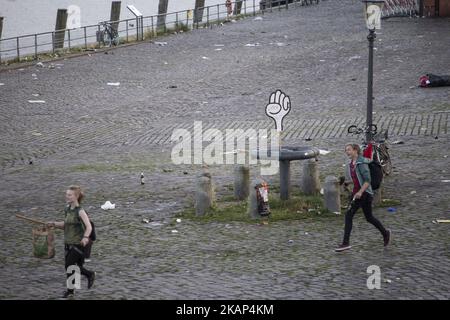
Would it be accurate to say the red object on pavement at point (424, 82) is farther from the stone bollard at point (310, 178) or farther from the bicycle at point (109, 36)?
the bicycle at point (109, 36)

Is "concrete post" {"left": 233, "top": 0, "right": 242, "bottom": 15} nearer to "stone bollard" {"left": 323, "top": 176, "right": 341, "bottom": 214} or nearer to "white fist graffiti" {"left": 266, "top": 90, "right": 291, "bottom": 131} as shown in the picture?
"white fist graffiti" {"left": 266, "top": 90, "right": 291, "bottom": 131}

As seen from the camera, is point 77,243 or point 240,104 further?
point 240,104

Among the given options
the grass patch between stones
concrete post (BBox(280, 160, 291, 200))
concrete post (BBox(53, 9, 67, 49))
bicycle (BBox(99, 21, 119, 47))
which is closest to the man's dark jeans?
the grass patch between stones

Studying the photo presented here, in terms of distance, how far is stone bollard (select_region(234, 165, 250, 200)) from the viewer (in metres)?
15.6

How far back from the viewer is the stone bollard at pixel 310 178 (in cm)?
1540

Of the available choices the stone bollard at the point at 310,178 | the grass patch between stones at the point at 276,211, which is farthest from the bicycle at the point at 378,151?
the grass patch between stones at the point at 276,211

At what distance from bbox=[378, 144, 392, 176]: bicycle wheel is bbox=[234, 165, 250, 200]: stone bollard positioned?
6.57 feet

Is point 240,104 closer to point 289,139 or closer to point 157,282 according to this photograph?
point 289,139

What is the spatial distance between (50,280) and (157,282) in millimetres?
1132

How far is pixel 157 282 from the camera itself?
11.3 m

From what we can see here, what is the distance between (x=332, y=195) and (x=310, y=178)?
1.14 m

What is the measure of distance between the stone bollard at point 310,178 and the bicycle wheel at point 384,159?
1.18 m

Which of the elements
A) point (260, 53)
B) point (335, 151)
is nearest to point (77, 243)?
point (335, 151)
